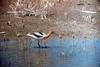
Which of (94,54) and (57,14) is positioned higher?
(57,14)

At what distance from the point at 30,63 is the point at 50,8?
1.84 ft

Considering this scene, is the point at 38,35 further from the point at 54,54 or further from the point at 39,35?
the point at 54,54

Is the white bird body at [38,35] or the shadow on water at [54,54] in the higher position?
the white bird body at [38,35]

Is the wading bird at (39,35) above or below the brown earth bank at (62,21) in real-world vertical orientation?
below

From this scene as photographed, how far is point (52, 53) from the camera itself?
83.5 inches

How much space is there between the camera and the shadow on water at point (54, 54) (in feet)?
6.87

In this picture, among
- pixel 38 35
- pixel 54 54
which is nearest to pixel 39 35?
pixel 38 35

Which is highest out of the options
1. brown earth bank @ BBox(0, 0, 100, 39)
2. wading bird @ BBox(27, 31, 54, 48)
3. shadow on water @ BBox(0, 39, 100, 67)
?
brown earth bank @ BBox(0, 0, 100, 39)

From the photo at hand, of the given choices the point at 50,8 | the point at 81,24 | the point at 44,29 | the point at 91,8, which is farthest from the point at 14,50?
the point at 91,8

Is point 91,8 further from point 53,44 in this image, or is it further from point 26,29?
point 26,29

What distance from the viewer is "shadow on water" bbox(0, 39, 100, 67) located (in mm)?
2094

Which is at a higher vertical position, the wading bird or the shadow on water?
the wading bird

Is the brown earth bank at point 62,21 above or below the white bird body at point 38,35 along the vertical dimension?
above

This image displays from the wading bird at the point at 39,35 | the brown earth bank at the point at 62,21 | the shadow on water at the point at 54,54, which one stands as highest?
the brown earth bank at the point at 62,21
